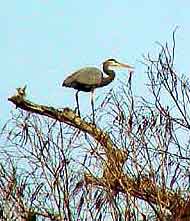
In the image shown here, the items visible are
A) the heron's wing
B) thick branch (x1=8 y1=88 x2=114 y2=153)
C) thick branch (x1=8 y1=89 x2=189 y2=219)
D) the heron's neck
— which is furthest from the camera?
the heron's neck

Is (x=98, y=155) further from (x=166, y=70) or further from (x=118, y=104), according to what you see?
(x=166, y=70)

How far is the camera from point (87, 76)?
7.89m

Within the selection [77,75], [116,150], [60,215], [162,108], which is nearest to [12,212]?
[60,215]

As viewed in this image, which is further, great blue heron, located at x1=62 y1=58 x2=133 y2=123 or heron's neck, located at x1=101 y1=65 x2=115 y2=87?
heron's neck, located at x1=101 y1=65 x2=115 y2=87

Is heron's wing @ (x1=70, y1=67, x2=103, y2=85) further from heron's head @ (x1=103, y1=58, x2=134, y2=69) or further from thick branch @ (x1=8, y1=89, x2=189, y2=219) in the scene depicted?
thick branch @ (x1=8, y1=89, x2=189, y2=219)

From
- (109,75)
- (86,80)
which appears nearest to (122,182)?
(86,80)

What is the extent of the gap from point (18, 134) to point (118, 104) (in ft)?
2.90

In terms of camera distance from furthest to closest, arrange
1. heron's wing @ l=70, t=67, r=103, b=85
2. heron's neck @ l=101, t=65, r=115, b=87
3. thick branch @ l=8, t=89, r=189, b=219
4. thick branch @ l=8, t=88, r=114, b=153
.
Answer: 1. heron's neck @ l=101, t=65, r=115, b=87
2. heron's wing @ l=70, t=67, r=103, b=85
3. thick branch @ l=8, t=88, r=114, b=153
4. thick branch @ l=8, t=89, r=189, b=219

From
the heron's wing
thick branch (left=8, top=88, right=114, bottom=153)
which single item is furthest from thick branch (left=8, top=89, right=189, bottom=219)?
the heron's wing

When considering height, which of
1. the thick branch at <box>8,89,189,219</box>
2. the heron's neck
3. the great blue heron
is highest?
the heron's neck

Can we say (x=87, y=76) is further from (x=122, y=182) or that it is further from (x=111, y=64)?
(x=122, y=182)

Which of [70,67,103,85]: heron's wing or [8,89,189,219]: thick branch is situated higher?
[70,67,103,85]: heron's wing

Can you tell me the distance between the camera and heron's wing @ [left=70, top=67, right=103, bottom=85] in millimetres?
7883

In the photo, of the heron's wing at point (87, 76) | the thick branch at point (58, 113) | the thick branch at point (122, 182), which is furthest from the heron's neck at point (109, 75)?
the thick branch at point (122, 182)
